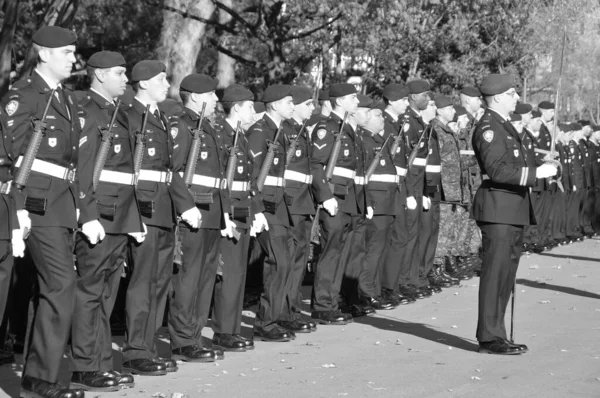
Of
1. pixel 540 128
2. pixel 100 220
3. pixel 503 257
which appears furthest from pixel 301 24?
pixel 100 220

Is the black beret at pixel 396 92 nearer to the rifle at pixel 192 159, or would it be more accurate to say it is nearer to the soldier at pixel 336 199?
the soldier at pixel 336 199

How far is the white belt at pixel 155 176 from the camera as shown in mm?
8703

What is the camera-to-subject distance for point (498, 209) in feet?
32.0

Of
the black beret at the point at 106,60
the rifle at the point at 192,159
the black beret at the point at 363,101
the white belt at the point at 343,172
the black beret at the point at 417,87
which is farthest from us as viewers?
the black beret at the point at 417,87

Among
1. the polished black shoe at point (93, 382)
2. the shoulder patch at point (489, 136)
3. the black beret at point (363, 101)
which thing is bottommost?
the polished black shoe at point (93, 382)

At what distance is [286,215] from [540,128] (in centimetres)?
997

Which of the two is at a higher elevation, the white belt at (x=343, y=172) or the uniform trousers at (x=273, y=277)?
the white belt at (x=343, y=172)

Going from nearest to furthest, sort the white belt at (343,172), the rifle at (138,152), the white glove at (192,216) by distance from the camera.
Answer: the rifle at (138,152), the white glove at (192,216), the white belt at (343,172)

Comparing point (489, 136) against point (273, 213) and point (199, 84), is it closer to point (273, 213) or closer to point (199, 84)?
point (273, 213)

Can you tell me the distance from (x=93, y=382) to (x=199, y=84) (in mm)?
2647

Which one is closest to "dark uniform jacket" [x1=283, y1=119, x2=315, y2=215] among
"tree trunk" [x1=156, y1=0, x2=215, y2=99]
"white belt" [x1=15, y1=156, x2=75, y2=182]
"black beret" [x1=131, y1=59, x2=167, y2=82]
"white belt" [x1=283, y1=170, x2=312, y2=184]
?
"white belt" [x1=283, y1=170, x2=312, y2=184]

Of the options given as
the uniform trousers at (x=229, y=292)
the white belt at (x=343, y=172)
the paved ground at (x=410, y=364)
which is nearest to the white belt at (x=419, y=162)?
the paved ground at (x=410, y=364)

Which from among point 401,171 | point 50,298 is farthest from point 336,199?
point 50,298

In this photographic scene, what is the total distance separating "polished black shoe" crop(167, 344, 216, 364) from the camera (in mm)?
9297
